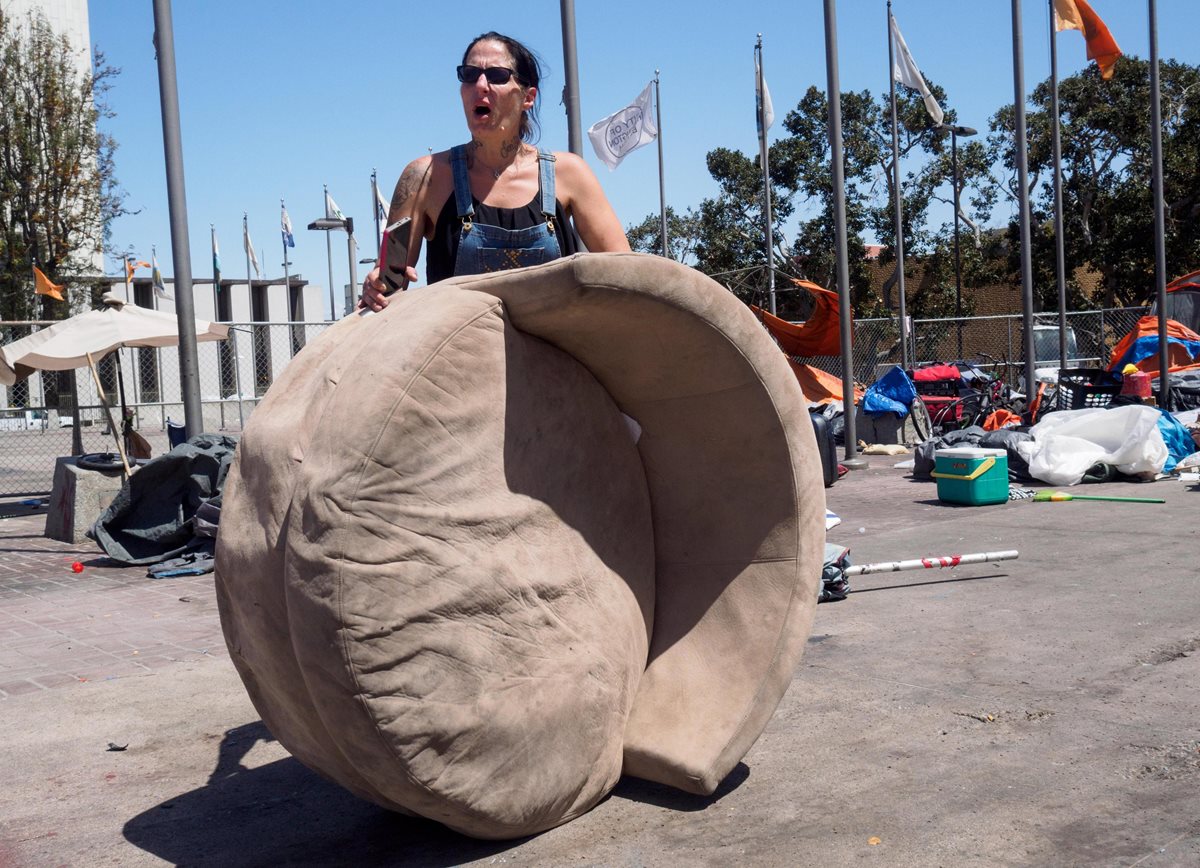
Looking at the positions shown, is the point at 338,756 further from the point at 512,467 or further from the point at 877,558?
the point at 877,558

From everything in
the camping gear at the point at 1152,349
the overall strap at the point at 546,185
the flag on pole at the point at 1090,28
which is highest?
the flag on pole at the point at 1090,28

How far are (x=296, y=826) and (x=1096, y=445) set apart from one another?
33.8 feet

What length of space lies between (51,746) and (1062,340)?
1840 cm

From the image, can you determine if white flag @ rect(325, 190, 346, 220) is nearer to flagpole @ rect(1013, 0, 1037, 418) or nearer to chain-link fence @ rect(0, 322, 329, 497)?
chain-link fence @ rect(0, 322, 329, 497)

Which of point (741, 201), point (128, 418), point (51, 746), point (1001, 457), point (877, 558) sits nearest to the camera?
point (51, 746)

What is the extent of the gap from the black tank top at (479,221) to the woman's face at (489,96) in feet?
0.79

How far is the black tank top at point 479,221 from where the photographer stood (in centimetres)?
366

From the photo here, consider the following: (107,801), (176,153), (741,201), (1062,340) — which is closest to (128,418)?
(176,153)

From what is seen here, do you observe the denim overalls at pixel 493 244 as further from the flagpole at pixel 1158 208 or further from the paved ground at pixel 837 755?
the flagpole at pixel 1158 208

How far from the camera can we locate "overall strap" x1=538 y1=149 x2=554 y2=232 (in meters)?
3.68

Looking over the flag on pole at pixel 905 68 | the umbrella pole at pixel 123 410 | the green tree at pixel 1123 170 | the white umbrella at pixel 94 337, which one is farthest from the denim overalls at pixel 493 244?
the green tree at pixel 1123 170

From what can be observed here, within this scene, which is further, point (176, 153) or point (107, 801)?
point (176, 153)

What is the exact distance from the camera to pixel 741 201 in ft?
124

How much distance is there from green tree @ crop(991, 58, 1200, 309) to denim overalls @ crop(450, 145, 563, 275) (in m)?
33.8
